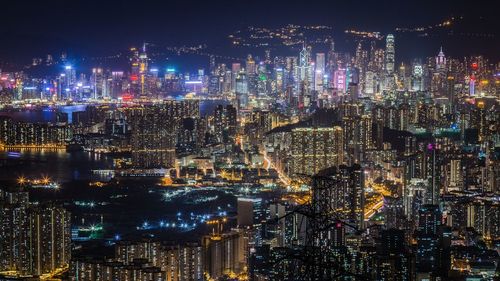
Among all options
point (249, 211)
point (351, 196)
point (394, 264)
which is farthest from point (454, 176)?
point (394, 264)

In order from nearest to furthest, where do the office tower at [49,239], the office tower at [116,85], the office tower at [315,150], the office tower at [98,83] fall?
the office tower at [49,239] → the office tower at [315,150] → the office tower at [116,85] → the office tower at [98,83]

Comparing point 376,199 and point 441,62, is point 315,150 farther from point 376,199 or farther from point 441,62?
point 441,62

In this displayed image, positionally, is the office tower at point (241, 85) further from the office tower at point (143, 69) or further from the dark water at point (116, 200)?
the dark water at point (116, 200)

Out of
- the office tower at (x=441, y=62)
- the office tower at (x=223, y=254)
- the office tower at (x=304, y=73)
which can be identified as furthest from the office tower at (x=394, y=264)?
the office tower at (x=304, y=73)

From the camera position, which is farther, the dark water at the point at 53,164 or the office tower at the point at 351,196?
the dark water at the point at 53,164

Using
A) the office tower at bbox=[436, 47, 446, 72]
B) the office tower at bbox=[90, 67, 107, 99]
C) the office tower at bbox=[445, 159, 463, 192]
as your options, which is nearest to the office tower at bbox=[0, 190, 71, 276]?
the office tower at bbox=[445, 159, 463, 192]

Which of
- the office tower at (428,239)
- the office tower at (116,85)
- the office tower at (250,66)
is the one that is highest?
the office tower at (250,66)

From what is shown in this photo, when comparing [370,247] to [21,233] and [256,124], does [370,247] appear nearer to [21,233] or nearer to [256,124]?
[21,233]

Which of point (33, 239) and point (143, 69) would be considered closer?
point (33, 239)
